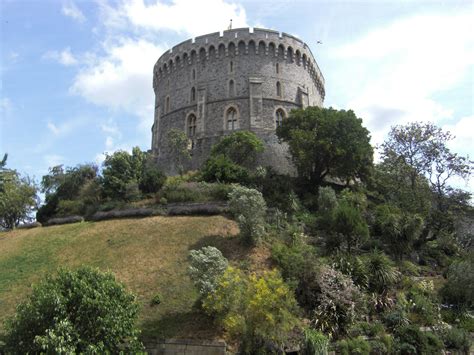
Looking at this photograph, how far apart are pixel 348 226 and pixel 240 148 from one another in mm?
14955

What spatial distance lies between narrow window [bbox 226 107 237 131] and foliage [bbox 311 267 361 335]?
27.3 meters

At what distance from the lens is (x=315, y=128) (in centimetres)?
3428

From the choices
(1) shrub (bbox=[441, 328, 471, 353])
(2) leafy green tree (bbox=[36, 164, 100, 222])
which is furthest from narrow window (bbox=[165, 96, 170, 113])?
(1) shrub (bbox=[441, 328, 471, 353])

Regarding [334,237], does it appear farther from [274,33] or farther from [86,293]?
[274,33]

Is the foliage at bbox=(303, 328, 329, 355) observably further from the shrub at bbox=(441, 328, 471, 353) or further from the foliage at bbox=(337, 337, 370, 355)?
the shrub at bbox=(441, 328, 471, 353)

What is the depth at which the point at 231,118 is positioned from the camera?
45375 mm

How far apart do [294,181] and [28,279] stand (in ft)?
63.3

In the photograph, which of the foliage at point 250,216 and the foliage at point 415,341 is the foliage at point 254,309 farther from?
the foliage at point 250,216

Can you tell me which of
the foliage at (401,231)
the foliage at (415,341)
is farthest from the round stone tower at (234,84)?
the foliage at (415,341)

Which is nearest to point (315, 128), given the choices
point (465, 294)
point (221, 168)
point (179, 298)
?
point (221, 168)

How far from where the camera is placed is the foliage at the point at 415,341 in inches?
690

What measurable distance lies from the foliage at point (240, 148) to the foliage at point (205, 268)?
18.3 meters

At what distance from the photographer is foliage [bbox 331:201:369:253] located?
2341 centimetres

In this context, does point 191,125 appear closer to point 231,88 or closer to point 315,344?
Result: point 231,88
